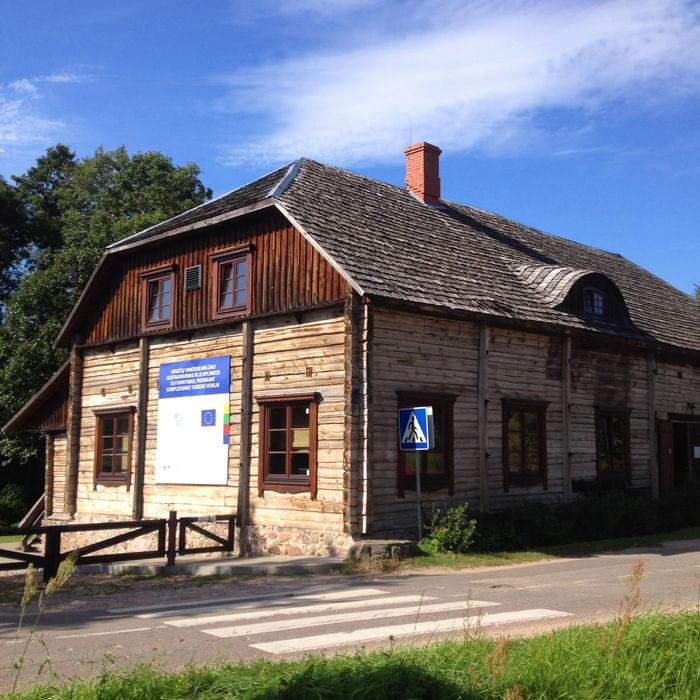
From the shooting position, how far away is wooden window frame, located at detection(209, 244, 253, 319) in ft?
59.2

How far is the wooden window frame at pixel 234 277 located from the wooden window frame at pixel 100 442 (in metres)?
3.75

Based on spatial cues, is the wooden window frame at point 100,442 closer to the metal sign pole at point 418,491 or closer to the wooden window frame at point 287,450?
the wooden window frame at point 287,450

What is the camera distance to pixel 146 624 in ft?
29.4

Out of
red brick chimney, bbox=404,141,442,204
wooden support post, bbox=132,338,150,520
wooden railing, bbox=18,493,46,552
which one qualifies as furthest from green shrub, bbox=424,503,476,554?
wooden railing, bbox=18,493,46,552

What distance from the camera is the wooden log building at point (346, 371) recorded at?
15820 mm

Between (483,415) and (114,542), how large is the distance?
7719 millimetres

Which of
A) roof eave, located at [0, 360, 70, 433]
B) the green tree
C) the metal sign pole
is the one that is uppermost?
the green tree

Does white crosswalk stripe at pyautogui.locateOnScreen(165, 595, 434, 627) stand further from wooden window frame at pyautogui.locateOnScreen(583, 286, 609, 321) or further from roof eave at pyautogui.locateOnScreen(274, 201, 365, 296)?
wooden window frame at pyautogui.locateOnScreen(583, 286, 609, 321)

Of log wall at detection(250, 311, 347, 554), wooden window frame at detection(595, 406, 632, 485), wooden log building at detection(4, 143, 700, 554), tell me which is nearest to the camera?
log wall at detection(250, 311, 347, 554)

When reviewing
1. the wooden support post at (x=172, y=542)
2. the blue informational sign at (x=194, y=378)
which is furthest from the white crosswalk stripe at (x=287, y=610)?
the blue informational sign at (x=194, y=378)

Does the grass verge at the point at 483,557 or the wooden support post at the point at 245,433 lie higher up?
the wooden support post at the point at 245,433

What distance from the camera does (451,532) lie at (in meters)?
15.3

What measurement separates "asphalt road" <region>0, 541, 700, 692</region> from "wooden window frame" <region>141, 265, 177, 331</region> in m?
7.45

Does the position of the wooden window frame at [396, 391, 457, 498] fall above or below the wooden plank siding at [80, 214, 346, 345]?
below
